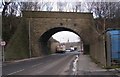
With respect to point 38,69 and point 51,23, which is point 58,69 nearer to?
point 38,69

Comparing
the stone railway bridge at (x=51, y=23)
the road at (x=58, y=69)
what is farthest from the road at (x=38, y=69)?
the stone railway bridge at (x=51, y=23)

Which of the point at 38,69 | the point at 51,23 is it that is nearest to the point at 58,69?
the point at 38,69

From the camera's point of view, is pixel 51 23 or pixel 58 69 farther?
pixel 51 23

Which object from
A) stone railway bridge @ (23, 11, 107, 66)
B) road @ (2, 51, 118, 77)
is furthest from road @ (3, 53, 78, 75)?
stone railway bridge @ (23, 11, 107, 66)

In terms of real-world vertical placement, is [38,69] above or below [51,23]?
below

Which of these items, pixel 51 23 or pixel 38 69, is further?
pixel 51 23

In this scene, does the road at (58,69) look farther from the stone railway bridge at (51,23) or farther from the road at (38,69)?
the stone railway bridge at (51,23)

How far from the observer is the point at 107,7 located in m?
64.8

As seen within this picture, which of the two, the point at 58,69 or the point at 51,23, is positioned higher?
the point at 51,23

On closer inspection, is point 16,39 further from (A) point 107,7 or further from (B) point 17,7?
(A) point 107,7

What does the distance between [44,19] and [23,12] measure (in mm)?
4685

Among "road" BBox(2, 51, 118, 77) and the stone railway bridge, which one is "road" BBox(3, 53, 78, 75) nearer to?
"road" BBox(2, 51, 118, 77)

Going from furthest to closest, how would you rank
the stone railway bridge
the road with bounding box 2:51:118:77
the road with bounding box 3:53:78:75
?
the stone railway bridge → the road with bounding box 3:53:78:75 → the road with bounding box 2:51:118:77

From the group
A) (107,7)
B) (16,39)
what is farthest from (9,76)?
(107,7)
